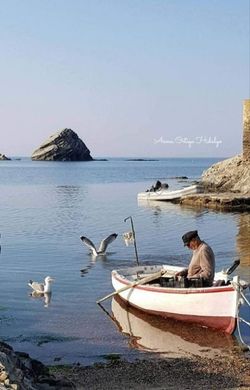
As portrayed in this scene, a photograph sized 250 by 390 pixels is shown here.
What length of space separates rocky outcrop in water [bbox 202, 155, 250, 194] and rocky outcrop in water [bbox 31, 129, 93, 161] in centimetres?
12273

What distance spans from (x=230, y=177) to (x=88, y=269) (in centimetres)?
3251

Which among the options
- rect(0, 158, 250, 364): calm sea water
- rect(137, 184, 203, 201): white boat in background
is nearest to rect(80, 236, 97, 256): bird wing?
rect(0, 158, 250, 364): calm sea water

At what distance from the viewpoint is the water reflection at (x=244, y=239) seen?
74.2 ft

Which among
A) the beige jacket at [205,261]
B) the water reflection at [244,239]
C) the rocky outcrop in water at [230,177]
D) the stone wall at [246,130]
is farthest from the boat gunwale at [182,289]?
the stone wall at [246,130]

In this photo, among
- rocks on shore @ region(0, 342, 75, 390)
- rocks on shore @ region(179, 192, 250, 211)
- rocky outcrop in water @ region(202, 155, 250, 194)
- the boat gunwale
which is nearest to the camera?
rocks on shore @ region(0, 342, 75, 390)

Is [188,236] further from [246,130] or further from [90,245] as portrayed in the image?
[246,130]

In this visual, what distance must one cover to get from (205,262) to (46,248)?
12.9m

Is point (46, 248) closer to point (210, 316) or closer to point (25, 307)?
point (25, 307)

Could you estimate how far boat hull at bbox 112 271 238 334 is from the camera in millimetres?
12859

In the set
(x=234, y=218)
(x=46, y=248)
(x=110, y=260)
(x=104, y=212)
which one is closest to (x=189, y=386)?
(x=110, y=260)

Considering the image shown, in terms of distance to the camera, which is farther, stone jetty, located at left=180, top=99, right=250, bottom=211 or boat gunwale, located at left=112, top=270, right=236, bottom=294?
stone jetty, located at left=180, top=99, right=250, bottom=211

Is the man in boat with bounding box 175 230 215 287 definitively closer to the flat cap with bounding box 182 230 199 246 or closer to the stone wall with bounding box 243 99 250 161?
the flat cap with bounding box 182 230 199 246

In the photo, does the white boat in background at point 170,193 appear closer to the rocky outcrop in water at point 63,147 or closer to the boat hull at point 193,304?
the boat hull at point 193,304

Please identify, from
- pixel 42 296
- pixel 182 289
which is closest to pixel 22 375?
pixel 182 289
